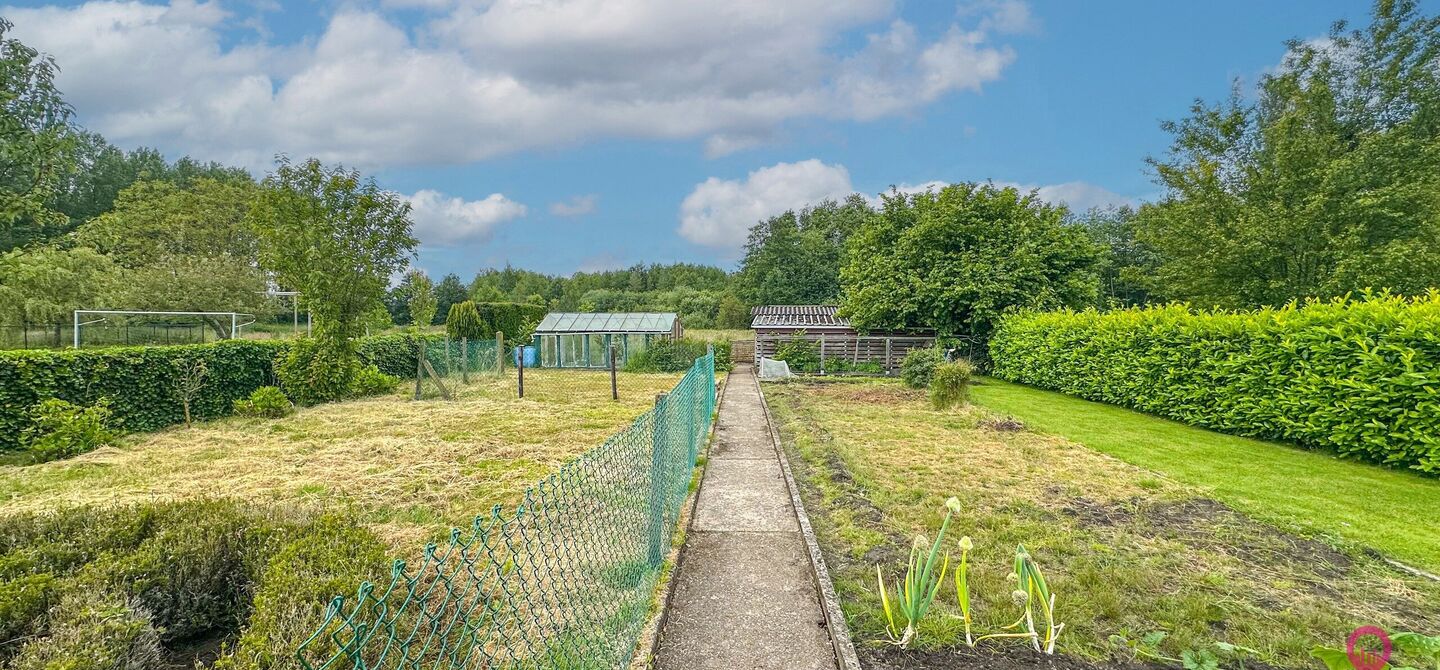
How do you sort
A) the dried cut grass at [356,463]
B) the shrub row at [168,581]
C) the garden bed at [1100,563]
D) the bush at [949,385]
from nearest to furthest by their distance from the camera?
the shrub row at [168,581] < the garden bed at [1100,563] < the dried cut grass at [356,463] < the bush at [949,385]

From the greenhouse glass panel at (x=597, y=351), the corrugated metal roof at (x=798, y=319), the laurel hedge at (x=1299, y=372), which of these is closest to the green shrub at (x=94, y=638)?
the laurel hedge at (x=1299, y=372)

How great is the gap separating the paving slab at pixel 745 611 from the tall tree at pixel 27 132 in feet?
42.7

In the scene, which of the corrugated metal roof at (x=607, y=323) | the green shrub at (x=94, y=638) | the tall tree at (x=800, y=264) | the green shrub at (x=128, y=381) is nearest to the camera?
the green shrub at (x=94, y=638)

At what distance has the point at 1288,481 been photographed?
7.07 meters

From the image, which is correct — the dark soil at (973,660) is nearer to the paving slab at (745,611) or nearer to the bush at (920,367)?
the paving slab at (745,611)

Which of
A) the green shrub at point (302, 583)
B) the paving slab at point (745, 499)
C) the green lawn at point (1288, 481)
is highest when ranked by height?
the green shrub at point (302, 583)

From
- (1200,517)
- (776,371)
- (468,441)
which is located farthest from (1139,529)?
(776,371)

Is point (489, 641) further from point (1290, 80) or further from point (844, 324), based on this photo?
point (1290, 80)

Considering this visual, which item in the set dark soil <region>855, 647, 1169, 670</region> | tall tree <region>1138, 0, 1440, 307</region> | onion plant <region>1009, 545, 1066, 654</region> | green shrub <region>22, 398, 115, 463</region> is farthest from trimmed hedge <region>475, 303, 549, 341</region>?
tall tree <region>1138, 0, 1440, 307</region>

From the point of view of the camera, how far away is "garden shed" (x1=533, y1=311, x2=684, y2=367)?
24.6 metres

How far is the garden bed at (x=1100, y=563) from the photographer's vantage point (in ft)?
11.1

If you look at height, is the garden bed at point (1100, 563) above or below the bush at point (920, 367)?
below

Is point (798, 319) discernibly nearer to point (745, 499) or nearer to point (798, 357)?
point (798, 357)

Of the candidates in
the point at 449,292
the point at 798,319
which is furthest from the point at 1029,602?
the point at 449,292
